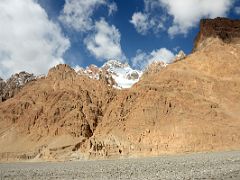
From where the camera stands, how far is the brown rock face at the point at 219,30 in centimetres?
11638

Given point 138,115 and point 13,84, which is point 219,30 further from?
point 13,84

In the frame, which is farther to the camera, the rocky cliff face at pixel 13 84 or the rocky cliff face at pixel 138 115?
the rocky cliff face at pixel 13 84

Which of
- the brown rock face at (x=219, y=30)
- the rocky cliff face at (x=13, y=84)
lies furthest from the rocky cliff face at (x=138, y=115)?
the rocky cliff face at (x=13, y=84)

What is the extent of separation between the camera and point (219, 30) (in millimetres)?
119375

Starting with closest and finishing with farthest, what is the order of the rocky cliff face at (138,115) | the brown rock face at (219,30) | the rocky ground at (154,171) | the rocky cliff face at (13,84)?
the rocky ground at (154,171)
the rocky cliff face at (138,115)
the brown rock face at (219,30)
the rocky cliff face at (13,84)

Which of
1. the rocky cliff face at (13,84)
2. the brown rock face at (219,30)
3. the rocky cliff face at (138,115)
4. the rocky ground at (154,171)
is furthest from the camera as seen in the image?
the rocky cliff face at (13,84)

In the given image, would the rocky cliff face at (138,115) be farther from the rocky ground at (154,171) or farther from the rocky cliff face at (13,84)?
the rocky cliff face at (13,84)

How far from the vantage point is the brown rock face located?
116375 mm

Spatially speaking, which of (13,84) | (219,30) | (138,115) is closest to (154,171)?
(138,115)

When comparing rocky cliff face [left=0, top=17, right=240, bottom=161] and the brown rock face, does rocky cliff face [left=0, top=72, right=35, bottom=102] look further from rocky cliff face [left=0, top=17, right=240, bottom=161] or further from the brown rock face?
the brown rock face

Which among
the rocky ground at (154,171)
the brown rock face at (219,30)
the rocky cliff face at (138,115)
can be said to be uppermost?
the brown rock face at (219,30)

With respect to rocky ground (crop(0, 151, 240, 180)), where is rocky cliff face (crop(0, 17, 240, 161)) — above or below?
above

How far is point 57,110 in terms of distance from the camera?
117 meters

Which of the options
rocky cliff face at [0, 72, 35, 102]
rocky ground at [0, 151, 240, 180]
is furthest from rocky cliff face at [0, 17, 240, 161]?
rocky cliff face at [0, 72, 35, 102]
